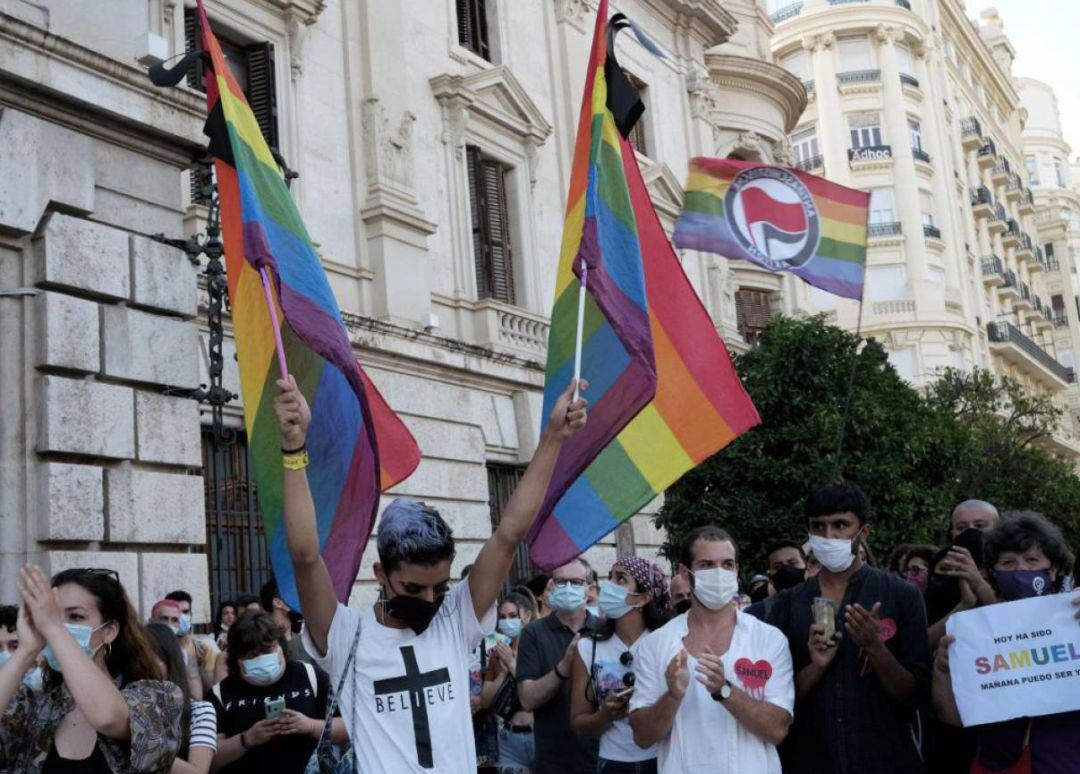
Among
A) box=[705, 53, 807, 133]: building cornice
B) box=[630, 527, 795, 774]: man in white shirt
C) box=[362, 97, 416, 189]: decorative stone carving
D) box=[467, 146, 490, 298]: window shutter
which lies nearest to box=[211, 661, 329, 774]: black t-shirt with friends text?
box=[630, 527, 795, 774]: man in white shirt

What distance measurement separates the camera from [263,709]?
17.7 ft

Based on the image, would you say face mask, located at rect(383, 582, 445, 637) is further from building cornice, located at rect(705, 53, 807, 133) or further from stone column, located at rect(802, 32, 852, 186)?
stone column, located at rect(802, 32, 852, 186)

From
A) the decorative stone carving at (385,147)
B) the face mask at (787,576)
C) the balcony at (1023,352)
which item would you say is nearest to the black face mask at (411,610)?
the face mask at (787,576)

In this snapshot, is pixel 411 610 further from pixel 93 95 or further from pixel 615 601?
pixel 93 95

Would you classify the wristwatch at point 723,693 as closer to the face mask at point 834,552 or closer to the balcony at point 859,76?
the face mask at point 834,552

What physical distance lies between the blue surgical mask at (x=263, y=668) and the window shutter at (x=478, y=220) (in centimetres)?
1115

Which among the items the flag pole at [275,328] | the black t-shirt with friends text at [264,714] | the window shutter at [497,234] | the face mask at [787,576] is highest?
the window shutter at [497,234]

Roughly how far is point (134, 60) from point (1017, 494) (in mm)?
19089

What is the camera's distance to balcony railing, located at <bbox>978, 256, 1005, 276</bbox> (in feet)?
149

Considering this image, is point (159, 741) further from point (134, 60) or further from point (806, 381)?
point (806, 381)

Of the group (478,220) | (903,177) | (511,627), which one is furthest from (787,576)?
(903,177)

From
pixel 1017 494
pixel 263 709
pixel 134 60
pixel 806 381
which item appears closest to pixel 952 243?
pixel 1017 494

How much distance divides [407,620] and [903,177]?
1572 inches

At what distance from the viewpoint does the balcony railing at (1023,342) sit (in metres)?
44.4
